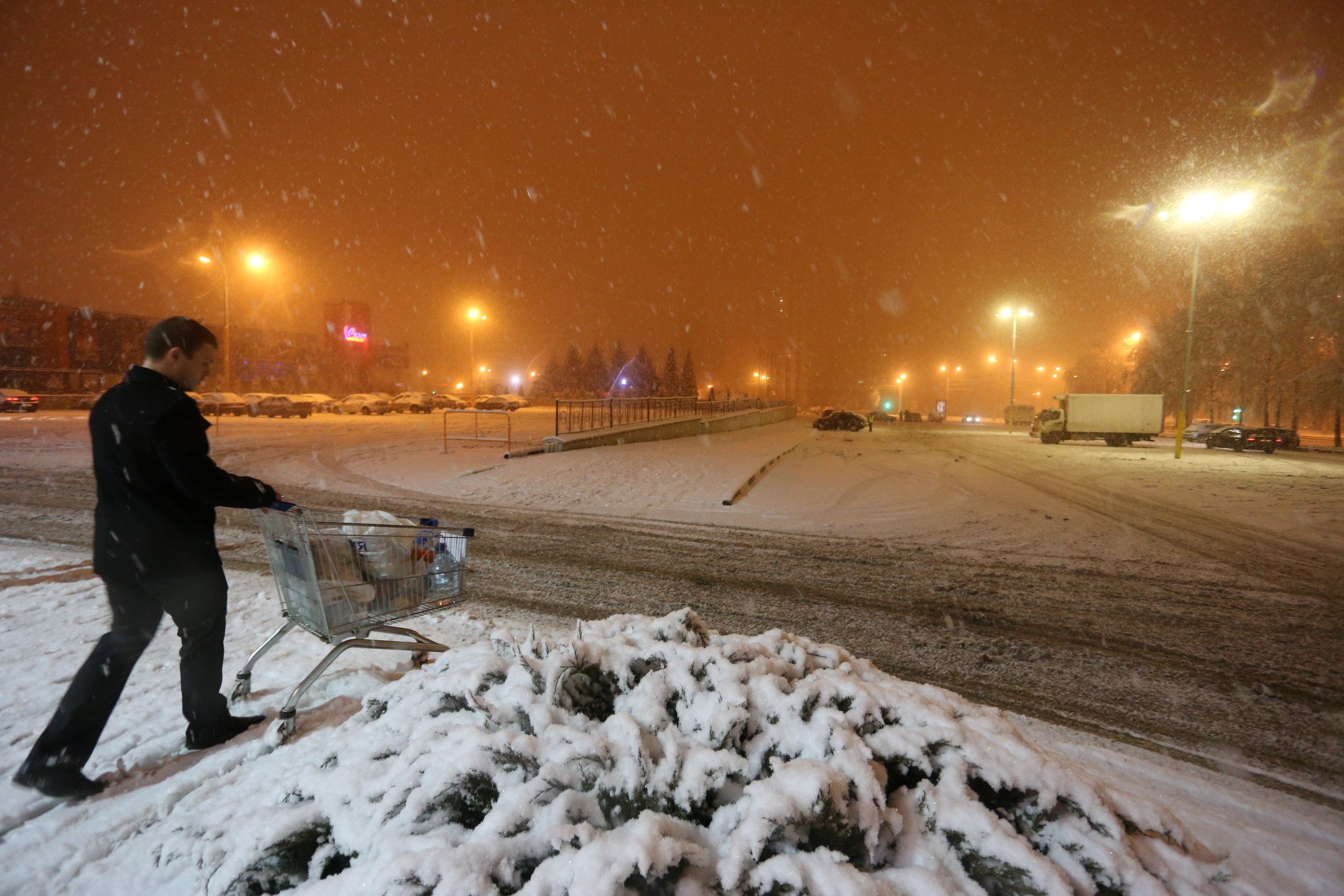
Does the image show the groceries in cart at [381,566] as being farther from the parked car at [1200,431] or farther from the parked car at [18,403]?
the parked car at [18,403]

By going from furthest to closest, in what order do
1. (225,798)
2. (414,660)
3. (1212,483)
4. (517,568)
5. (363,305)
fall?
1. (363,305)
2. (1212,483)
3. (517,568)
4. (414,660)
5. (225,798)

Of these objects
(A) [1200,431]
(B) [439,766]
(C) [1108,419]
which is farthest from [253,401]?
(A) [1200,431]

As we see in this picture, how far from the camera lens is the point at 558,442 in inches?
680

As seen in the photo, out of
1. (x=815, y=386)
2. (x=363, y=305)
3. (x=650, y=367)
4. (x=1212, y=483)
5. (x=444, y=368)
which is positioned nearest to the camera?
(x=1212, y=483)

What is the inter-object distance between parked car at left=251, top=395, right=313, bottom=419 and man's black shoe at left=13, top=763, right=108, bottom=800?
4202cm

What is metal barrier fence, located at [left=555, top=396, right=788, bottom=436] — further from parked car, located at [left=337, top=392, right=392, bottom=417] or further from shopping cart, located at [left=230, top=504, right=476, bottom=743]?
parked car, located at [left=337, top=392, right=392, bottom=417]

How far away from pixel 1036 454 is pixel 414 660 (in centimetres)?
2525

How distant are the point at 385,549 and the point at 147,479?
1143mm

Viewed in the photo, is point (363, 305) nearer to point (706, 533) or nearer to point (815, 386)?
point (815, 386)

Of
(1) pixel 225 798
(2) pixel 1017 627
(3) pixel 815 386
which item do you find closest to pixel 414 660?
(1) pixel 225 798

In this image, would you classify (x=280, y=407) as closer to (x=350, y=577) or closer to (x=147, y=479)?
(x=350, y=577)

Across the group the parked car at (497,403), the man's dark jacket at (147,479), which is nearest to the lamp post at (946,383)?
the parked car at (497,403)

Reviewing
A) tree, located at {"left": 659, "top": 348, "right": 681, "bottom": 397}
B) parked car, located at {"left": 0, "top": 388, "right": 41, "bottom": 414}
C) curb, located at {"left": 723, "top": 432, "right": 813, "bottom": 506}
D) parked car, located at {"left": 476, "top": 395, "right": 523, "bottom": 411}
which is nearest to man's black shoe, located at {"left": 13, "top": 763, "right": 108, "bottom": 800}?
curb, located at {"left": 723, "top": 432, "right": 813, "bottom": 506}

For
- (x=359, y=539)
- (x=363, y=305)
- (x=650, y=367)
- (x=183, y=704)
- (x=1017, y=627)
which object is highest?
(x=363, y=305)
